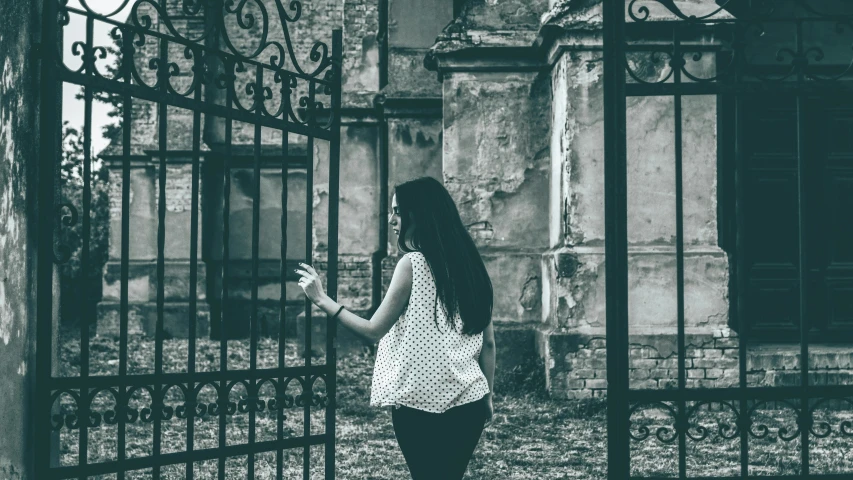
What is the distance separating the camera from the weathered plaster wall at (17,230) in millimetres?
3592

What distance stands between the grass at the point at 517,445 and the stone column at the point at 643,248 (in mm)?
423

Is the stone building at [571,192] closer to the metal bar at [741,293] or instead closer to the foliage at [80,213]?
the metal bar at [741,293]

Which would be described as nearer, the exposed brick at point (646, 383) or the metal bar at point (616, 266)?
the metal bar at point (616, 266)

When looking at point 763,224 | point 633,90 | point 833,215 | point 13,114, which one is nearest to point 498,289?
→ point 763,224

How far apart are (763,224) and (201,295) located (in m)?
10.3

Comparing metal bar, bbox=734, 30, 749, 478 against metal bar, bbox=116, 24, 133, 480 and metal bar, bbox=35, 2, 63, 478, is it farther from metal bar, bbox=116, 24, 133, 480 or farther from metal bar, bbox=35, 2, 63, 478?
metal bar, bbox=35, 2, 63, 478

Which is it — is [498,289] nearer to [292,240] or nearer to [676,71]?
[676,71]

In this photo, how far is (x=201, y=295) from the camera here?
16.3m

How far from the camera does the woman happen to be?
11.3ft

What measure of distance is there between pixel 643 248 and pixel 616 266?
13.7 ft

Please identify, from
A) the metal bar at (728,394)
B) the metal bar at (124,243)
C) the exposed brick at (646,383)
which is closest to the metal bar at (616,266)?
the metal bar at (728,394)

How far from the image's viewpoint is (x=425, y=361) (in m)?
3.49

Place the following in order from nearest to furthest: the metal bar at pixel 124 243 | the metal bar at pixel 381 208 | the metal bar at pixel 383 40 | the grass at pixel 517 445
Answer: the metal bar at pixel 124 243 → the grass at pixel 517 445 → the metal bar at pixel 381 208 → the metal bar at pixel 383 40

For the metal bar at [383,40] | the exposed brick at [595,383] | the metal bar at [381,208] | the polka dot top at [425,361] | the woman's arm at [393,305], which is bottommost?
the exposed brick at [595,383]
